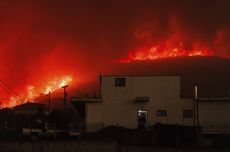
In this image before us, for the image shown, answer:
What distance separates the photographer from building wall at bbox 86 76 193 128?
225 ft

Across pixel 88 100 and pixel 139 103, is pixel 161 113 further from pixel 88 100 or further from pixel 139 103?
pixel 88 100

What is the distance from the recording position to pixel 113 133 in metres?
59.5

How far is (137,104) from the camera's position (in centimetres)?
6906

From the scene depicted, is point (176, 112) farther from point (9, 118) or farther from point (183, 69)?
point (183, 69)

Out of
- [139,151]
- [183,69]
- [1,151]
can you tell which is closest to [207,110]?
[139,151]

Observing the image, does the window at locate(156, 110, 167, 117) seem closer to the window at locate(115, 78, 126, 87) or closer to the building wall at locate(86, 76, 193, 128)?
the building wall at locate(86, 76, 193, 128)

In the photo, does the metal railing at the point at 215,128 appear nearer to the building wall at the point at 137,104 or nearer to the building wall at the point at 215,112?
the building wall at the point at 215,112

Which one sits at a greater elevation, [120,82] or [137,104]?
[120,82]

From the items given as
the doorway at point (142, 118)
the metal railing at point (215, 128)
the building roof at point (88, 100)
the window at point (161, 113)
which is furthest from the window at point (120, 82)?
the metal railing at point (215, 128)

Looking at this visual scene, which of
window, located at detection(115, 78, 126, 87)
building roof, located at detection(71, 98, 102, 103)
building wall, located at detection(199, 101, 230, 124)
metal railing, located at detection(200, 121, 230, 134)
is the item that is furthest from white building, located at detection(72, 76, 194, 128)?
metal railing, located at detection(200, 121, 230, 134)

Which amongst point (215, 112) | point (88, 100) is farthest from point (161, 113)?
point (88, 100)

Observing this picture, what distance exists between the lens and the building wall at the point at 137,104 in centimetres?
6862

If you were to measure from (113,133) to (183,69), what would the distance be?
114 metres

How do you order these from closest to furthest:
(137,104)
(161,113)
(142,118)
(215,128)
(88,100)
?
1. (215,128)
2. (88,100)
3. (142,118)
4. (137,104)
5. (161,113)
